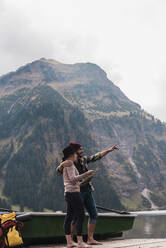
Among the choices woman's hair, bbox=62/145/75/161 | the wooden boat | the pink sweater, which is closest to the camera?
the pink sweater

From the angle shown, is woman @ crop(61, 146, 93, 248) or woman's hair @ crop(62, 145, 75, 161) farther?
woman's hair @ crop(62, 145, 75, 161)

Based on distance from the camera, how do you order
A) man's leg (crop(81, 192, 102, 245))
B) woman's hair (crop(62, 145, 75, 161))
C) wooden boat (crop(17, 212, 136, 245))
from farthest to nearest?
wooden boat (crop(17, 212, 136, 245)), man's leg (crop(81, 192, 102, 245)), woman's hair (crop(62, 145, 75, 161))

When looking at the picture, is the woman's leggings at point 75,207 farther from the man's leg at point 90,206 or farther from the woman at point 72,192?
the man's leg at point 90,206

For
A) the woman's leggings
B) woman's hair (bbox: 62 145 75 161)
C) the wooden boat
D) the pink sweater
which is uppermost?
woman's hair (bbox: 62 145 75 161)

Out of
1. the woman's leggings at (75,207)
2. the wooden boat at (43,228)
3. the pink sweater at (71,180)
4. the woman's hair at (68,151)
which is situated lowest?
the wooden boat at (43,228)

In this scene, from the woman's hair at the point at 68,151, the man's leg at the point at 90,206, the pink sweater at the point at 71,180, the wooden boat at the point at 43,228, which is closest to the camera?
the pink sweater at the point at 71,180

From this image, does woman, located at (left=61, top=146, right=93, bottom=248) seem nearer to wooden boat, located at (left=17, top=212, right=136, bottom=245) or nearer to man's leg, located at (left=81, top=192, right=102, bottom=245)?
man's leg, located at (left=81, top=192, right=102, bottom=245)

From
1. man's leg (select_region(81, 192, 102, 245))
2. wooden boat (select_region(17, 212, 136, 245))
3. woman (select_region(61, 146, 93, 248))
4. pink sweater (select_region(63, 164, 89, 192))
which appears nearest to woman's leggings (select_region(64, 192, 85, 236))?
woman (select_region(61, 146, 93, 248))

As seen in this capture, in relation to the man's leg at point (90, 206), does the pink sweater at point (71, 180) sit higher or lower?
higher

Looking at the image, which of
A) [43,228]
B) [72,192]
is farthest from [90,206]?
[43,228]

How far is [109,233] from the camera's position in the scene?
13.3 m

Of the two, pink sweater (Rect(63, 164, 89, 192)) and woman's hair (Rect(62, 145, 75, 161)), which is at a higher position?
woman's hair (Rect(62, 145, 75, 161))

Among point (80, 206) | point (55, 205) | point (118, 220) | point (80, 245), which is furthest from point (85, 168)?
point (55, 205)

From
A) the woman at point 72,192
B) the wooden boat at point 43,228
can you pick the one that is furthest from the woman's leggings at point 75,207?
the wooden boat at point 43,228
